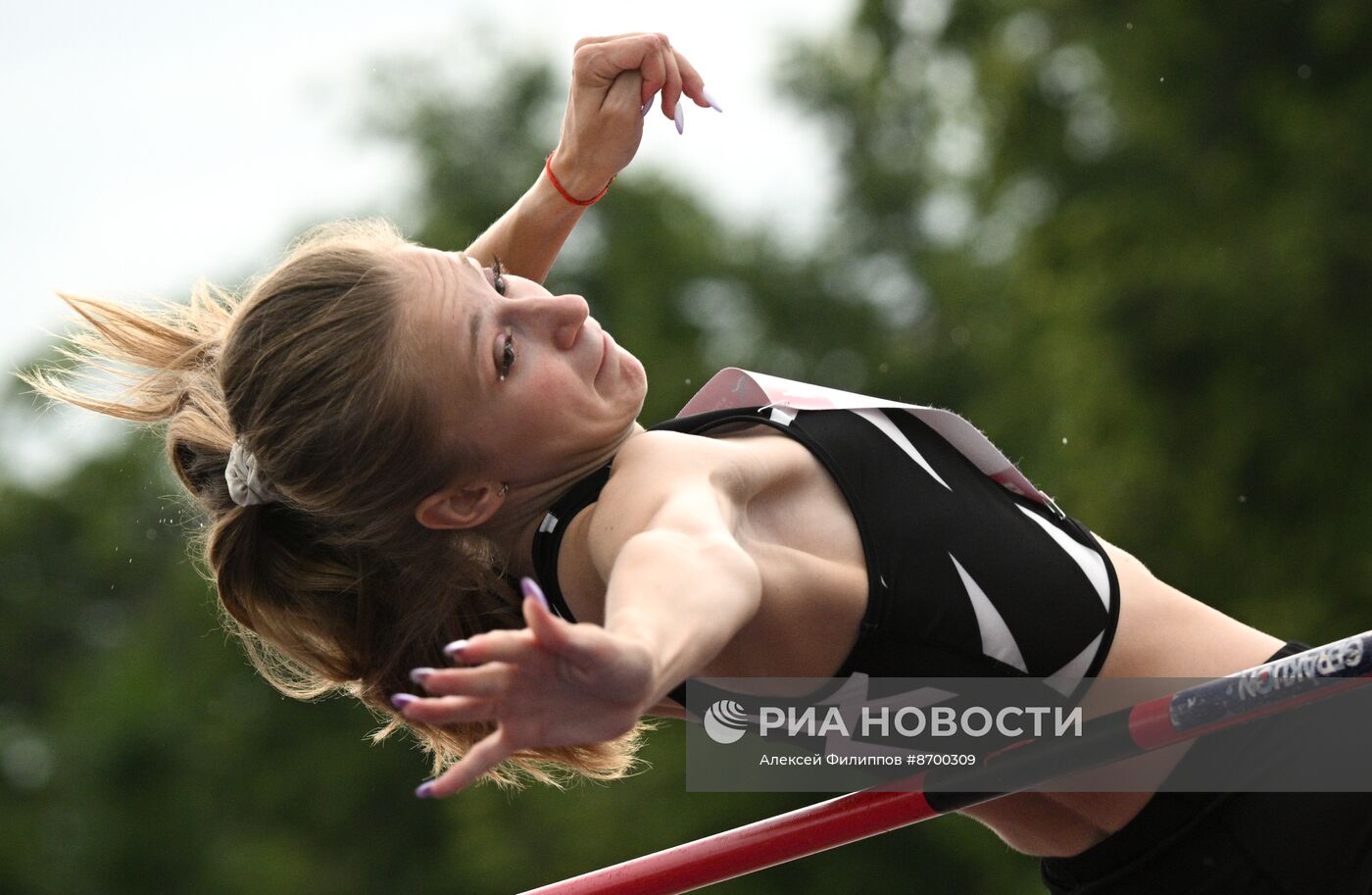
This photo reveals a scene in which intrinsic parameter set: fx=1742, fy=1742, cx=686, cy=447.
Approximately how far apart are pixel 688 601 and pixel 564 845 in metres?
13.3

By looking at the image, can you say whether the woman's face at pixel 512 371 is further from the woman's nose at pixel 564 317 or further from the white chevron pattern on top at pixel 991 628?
the white chevron pattern on top at pixel 991 628

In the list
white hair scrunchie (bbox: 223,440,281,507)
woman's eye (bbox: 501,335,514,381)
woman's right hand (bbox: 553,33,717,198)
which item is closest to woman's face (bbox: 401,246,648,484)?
woman's eye (bbox: 501,335,514,381)

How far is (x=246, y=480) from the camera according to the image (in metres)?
2.93

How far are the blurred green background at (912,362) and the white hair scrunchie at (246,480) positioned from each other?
2540 mm

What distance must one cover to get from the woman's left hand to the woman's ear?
86 centimetres

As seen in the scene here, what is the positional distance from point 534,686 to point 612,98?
1775 millimetres

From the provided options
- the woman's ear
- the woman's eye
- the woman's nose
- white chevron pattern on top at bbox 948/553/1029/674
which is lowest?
the woman's ear

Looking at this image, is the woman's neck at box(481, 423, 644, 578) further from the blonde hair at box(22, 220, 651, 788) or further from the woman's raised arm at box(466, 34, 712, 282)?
the woman's raised arm at box(466, 34, 712, 282)

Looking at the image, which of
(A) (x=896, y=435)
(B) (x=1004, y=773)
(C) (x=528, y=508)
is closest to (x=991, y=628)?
(B) (x=1004, y=773)

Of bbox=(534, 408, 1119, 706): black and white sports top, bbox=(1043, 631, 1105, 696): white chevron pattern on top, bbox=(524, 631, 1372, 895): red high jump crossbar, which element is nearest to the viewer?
bbox=(524, 631, 1372, 895): red high jump crossbar

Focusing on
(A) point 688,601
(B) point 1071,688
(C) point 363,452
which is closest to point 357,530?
(C) point 363,452

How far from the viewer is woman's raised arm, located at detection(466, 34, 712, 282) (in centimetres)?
336

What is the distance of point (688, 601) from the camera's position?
84.0 inches

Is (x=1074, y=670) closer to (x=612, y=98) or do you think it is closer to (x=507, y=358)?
(x=507, y=358)
